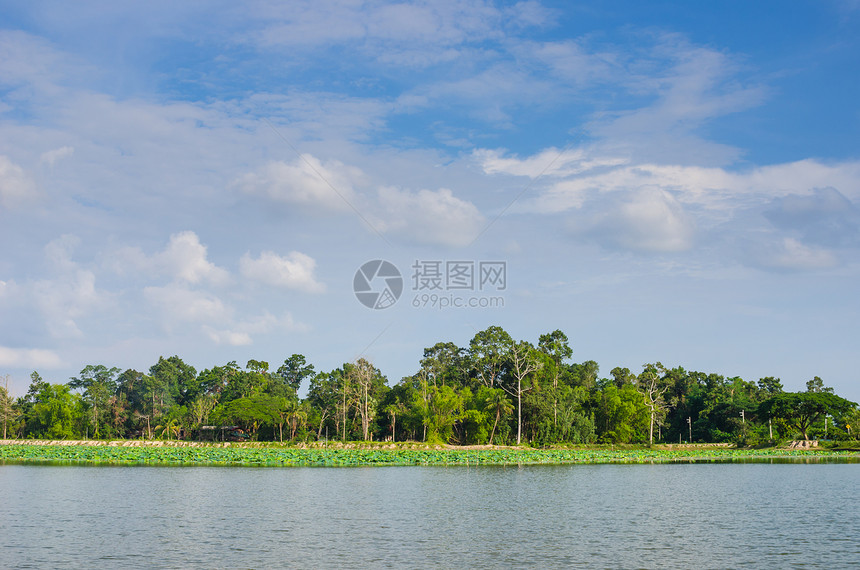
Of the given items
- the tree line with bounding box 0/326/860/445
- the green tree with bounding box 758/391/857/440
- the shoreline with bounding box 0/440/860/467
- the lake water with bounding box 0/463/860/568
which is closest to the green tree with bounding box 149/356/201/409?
the tree line with bounding box 0/326/860/445

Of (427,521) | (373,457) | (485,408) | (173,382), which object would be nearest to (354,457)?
(373,457)

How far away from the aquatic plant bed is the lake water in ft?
55.0

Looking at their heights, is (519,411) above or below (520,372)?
below

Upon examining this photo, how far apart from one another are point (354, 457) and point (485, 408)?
20.8 metres

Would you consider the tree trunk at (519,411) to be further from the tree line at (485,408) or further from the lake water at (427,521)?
the lake water at (427,521)

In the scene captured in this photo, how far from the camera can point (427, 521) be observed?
25453 millimetres

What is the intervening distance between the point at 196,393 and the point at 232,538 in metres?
99.7

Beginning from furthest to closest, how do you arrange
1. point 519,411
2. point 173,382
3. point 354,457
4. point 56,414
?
point 173,382
point 56,414
point 519,411
point 354,457

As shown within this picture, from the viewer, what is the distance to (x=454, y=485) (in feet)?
129

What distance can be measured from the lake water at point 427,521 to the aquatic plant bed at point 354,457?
16.8m

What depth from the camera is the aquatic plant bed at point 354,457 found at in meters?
59.9

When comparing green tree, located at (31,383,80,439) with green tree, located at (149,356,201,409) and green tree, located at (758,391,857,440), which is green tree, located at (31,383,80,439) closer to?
green tree, located at (149,356,201,409)

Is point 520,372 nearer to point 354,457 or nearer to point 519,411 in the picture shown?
point 519,411

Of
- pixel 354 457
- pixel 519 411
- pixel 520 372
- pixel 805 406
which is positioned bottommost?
pixel 354 457
